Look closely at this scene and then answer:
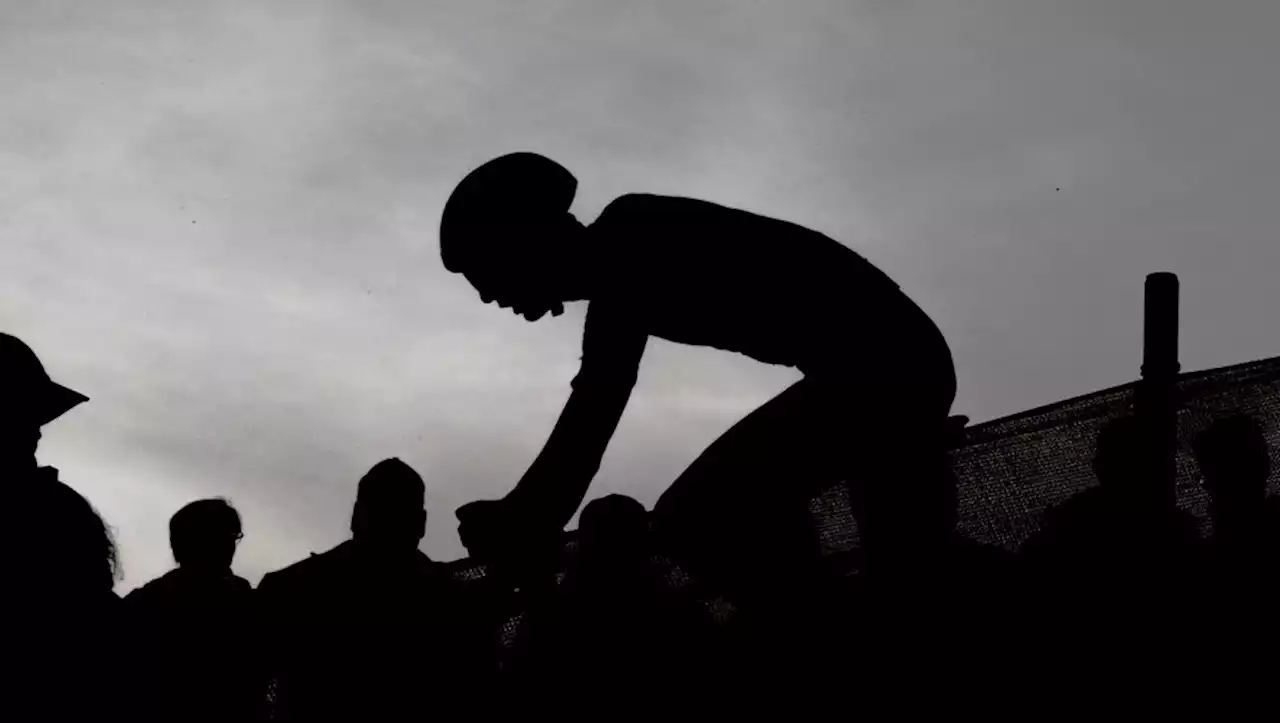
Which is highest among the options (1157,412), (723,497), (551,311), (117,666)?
(1157,412)

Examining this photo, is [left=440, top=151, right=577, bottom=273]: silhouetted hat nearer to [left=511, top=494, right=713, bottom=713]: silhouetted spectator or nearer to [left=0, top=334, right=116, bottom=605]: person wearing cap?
[left=511, top=494, right=713, bottom=713]: silhouetted spectator

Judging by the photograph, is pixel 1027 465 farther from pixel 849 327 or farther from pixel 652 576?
pixel 849 327

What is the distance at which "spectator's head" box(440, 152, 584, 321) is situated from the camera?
3.76 meters

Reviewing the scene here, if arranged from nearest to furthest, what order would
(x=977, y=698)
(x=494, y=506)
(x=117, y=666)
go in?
(x=494, y=506), (x=977, y=698), (x=117, y=666)

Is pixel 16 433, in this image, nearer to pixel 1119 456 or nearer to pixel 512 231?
pixel 512 231

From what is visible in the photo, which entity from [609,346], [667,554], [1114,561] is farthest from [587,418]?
[1114,561]

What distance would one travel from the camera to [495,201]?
3758 mm

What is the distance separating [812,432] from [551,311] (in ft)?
2.46

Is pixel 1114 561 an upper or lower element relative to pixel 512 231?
lower

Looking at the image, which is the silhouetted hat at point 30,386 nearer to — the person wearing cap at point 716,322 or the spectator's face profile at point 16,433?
the spectator's face profile at point 16,433

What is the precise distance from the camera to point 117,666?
16.5 feet

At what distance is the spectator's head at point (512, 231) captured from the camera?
376 cm

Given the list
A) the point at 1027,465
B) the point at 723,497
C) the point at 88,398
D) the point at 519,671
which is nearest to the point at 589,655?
the point at 519,671

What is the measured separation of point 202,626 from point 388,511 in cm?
82
